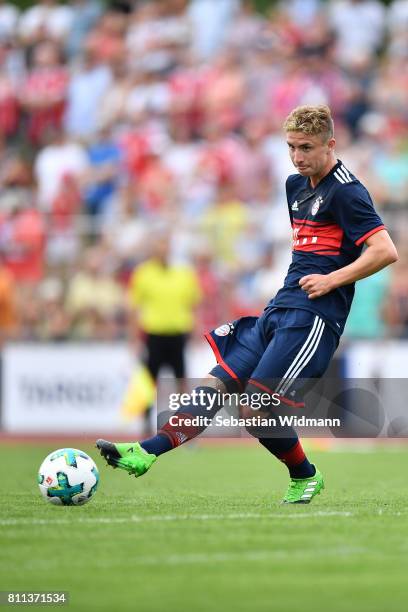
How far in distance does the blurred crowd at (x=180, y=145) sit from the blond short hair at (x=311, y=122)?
10.2 meters

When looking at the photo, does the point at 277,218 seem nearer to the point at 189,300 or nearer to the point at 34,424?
the point at 189,300

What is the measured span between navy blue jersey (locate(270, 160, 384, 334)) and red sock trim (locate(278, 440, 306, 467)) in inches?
31.7

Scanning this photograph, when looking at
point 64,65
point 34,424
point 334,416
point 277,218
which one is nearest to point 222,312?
point 277,218

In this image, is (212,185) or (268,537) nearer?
(268,537)

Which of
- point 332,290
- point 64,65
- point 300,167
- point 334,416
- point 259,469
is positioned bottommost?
point 259,469

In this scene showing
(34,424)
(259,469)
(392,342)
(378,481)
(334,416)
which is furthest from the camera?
(34,424)

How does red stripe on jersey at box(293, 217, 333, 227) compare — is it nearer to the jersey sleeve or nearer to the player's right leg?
the jersey sleeve

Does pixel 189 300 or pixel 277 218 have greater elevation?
pixel 277 218

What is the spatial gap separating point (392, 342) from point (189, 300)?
3230 mm

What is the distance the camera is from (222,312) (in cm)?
1858

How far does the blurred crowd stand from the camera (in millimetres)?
18641

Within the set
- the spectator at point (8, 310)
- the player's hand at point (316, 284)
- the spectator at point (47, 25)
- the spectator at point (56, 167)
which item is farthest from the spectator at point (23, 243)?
the player's hand at point (316, 284)

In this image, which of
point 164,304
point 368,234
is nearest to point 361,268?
point 368,234

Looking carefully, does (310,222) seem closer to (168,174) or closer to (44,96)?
(168,174)
